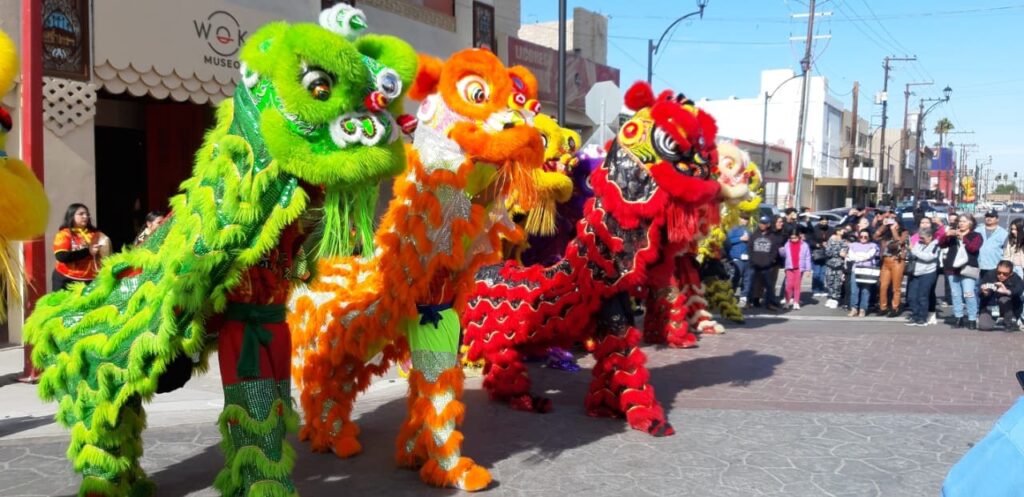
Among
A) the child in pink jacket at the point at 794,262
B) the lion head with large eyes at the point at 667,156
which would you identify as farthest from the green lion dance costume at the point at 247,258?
the child in pink jacket at the point at 794,262

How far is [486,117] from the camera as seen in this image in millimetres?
4195

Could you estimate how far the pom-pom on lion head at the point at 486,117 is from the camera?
4145 millimetres

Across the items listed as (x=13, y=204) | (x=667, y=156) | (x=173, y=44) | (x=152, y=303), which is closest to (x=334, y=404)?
(x=152, y=303)

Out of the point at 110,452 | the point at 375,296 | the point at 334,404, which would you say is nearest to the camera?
the point at 110,452

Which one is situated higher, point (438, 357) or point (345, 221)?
point (345, 221)

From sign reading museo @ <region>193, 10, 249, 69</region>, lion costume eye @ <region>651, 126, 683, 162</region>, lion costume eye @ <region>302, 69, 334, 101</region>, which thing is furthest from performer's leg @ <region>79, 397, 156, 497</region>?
sign reading museo @ <region>193, 10, 249, 69</region>

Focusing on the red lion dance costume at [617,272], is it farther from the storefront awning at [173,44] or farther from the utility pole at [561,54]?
the storefront awning at [173,44]

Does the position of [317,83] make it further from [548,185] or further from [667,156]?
[667,156]

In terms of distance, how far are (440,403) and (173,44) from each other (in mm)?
6213

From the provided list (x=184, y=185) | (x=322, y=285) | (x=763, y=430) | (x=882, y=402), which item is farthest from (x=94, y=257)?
(x=882, y=402)

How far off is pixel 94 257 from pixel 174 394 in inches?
57.0

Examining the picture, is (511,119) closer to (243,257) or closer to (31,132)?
(243,257)

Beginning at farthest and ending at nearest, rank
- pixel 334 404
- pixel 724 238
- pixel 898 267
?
pixel 898 267 < pixel 724 238 < pixel 334 404

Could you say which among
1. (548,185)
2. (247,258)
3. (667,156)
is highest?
(667,156)
